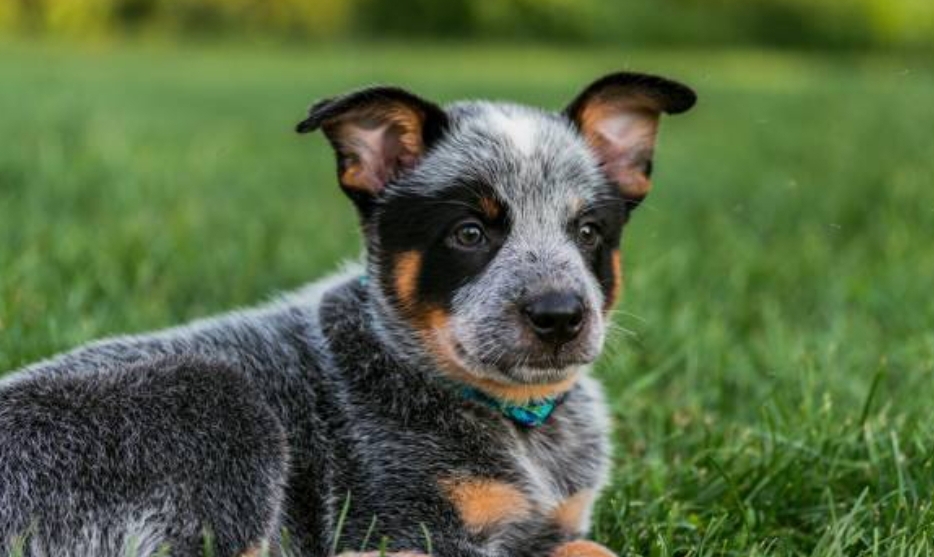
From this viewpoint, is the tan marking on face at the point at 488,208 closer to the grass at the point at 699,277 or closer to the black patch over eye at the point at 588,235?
the black patch over eye at the point at 588,235

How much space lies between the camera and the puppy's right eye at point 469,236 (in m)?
3.95

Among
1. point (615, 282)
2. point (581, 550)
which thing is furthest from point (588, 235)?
point (581, 550)

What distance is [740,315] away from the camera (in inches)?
262

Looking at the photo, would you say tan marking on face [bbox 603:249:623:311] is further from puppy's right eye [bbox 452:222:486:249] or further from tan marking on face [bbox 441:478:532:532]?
tan marking on face [bbox 441:478:532:532]

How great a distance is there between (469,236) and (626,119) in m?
0.79

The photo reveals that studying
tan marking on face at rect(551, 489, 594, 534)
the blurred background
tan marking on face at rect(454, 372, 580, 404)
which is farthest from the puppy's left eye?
the blurred background

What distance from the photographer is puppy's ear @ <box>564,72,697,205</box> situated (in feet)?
14.1

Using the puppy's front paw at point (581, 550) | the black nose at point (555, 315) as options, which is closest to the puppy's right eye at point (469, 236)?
the black nose at point (555, 315)

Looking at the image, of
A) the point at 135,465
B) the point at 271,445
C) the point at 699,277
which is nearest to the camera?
the point at 135,465

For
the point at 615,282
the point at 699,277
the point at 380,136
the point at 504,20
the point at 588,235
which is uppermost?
the point at 380,136

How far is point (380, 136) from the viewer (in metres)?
4.21

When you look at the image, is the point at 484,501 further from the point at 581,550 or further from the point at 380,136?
the point at 380,136

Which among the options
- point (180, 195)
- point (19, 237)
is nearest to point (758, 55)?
point (180, 195)

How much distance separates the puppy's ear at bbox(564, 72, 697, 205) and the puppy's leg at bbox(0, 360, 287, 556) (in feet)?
4.60
